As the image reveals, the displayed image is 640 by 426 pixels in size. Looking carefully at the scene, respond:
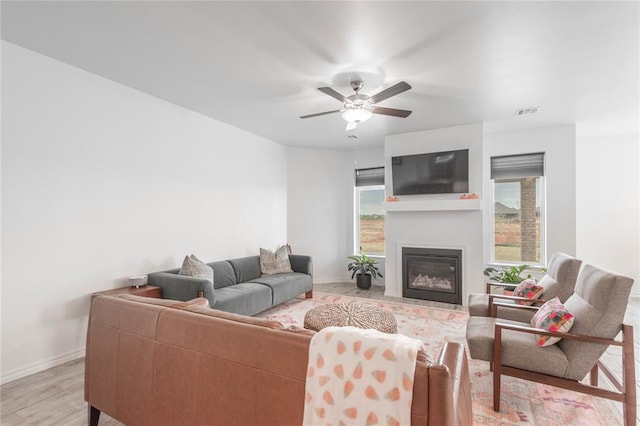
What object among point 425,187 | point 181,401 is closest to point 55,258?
point 181,401

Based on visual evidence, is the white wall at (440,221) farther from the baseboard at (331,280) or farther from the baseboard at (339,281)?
the baseboard at (331,280)

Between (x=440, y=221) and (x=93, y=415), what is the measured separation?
15.3ft

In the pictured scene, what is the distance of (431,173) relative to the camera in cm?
486

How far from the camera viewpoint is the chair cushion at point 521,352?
2.01 meters

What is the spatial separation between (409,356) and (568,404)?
206 cm

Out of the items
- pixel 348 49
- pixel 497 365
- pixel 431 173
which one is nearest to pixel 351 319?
pixel 497 365

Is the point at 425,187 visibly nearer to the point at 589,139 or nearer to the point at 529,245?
the point at 529,245

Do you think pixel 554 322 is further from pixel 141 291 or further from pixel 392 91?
pixel 141 291

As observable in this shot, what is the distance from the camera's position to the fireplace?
4.72m

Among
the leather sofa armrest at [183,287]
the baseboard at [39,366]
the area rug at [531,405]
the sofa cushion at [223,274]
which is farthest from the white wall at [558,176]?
the baseboard at [39,366]

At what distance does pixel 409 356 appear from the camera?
1.05 meters

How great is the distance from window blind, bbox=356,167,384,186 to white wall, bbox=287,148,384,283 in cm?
11

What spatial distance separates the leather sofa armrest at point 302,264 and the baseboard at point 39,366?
114 inches

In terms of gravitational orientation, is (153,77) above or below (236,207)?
above
